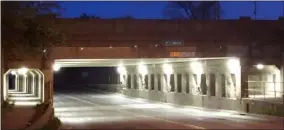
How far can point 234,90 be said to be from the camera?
37.3 meters

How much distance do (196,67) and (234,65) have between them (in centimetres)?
561

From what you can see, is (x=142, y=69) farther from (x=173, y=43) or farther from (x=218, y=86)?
(x=173, y=43)

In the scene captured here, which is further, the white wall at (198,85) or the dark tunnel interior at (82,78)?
the dark tunnel interior at (82,78)

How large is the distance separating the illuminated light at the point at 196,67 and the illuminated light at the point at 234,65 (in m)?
4.23

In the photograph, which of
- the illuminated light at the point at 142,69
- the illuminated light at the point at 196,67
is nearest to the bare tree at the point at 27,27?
the illuminated light at the point at 196,67

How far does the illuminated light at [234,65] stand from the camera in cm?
3697

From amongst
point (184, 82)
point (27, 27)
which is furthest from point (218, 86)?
point (27, 27)

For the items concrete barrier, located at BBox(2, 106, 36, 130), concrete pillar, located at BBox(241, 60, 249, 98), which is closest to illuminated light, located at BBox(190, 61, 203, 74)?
concrete pillar, located at BBox(241, 60, 249, 98)

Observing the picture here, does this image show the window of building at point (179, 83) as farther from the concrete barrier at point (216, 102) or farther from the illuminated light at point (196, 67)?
the illuminated light at point (196, 67)

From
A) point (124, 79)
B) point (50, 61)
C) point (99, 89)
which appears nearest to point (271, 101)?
point (50, 61)

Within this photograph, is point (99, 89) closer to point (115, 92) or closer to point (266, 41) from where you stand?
Answer: point (115, 92)

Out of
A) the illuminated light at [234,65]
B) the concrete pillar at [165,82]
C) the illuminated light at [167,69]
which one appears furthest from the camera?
the concrete pillar at [165,82]

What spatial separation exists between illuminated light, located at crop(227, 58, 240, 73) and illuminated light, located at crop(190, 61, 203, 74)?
4.23m

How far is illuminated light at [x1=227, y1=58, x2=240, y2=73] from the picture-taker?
121ft
